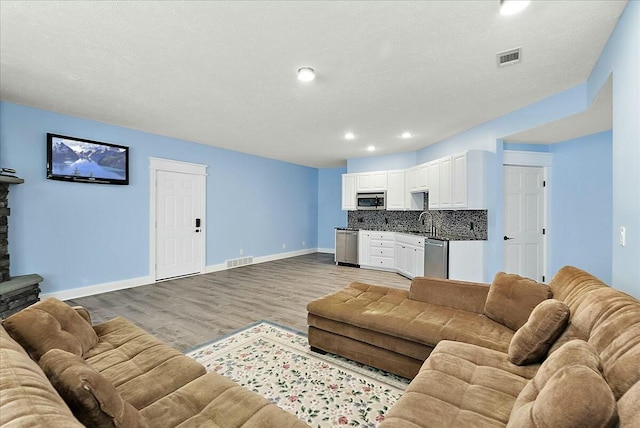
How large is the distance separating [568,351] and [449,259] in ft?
11.7

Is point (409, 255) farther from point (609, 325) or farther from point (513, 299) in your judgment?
point (609, 325)

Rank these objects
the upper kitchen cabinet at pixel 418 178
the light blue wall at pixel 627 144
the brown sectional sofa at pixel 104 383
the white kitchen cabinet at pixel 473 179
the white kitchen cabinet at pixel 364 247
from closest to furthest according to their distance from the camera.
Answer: the brown sectional sofa at pixel 104 383, the light blue wall at pixel 627 144, the white kitchen cabinet at pixel 473 179, the upper kitchen cabinet at pixel 418 178, the white kitchen cabinet at pixel 364 247

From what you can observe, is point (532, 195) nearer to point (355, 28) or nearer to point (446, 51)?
point (446, 51)

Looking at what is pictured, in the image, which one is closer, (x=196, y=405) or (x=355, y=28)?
(x=196, y=405)

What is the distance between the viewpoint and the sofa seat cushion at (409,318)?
201 cm

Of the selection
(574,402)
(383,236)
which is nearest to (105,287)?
(383,236)

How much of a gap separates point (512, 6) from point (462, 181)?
2.92m

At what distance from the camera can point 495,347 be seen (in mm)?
1858

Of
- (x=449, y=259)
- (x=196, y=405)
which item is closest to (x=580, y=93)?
(x=449, y=259)

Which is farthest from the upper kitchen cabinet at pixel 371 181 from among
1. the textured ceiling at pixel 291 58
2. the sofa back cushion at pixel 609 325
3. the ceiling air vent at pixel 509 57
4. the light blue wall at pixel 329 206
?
the sofa back cushion at pixel 609 325

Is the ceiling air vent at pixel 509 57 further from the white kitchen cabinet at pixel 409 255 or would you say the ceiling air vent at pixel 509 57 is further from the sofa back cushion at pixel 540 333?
the white kitchen cabinet at pixel 409 255

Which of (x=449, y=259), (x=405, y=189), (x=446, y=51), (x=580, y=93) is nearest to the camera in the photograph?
(x=446, y=51)

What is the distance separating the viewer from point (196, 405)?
1277 mm

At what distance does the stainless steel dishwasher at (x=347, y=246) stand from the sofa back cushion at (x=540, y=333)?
5.22m
